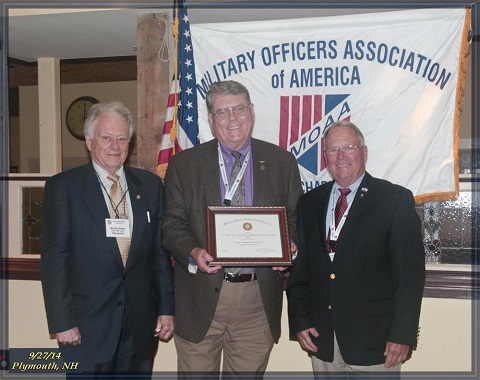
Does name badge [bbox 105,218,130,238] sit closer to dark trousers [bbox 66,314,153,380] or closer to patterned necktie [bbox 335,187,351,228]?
dark trousers [bbox 66,314,153,380]

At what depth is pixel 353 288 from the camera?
2527 mm

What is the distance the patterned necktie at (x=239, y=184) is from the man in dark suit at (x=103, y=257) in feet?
1.41

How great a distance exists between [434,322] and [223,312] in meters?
1.52

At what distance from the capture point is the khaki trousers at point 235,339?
8.83 ft

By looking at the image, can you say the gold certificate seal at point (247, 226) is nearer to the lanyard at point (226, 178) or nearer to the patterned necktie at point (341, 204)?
the lanyard at point (226, 178)

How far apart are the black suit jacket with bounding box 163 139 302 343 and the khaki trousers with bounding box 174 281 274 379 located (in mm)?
46

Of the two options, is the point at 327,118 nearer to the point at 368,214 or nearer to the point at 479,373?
the point at 368,214

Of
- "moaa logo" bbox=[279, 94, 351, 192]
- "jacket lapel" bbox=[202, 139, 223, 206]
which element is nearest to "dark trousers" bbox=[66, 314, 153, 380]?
"jacket lapel" bbox=[202, 139, 223, 206]

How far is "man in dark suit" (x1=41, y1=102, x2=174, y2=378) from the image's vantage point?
8.43 feet

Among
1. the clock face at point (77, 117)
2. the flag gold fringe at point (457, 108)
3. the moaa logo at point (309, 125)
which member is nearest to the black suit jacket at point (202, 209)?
the moaa logo at point (309, 125)

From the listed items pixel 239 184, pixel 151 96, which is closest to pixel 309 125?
pixel 239 184

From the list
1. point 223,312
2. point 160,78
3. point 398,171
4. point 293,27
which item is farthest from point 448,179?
point 160,78

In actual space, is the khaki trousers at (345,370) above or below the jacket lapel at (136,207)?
below

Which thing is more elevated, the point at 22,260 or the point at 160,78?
the point at 160,78
